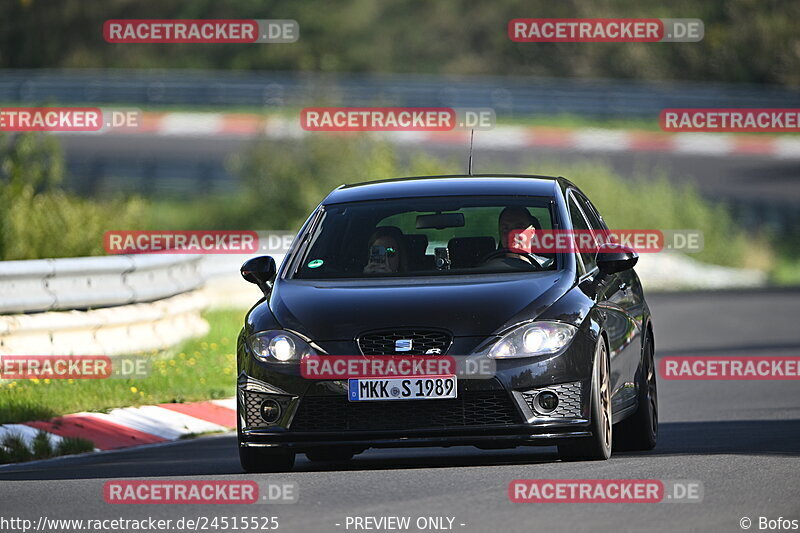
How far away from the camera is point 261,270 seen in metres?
10.6

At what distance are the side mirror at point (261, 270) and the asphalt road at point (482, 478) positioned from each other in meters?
1.06

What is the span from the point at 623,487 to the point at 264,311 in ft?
7.66

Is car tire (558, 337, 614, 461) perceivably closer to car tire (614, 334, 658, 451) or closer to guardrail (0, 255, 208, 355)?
car tire (614, 334, 658, 451)

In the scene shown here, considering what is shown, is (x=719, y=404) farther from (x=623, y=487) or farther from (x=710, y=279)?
(x=710, y=279)

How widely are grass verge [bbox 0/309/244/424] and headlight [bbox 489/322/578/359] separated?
420 cm

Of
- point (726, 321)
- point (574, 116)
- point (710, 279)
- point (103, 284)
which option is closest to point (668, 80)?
point (574, 116)

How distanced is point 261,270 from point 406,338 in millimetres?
1428

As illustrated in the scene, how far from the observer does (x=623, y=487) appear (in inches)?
343

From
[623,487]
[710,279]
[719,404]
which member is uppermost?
[623,487]

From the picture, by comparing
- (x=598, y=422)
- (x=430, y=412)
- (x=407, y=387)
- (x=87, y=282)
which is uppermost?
(x=407, y=387)

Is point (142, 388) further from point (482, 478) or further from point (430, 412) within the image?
point (482, 478)

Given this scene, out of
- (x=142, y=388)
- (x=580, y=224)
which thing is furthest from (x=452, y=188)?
(x=142, y=388)

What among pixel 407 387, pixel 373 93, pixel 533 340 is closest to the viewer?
pixel 407 387

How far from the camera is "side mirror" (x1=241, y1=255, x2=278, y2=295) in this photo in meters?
10.5
